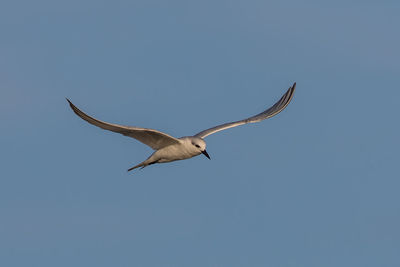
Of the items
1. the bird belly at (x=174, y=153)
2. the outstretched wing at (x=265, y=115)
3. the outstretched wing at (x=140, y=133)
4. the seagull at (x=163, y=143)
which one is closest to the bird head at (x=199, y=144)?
the seagull at (x=163, y=143)

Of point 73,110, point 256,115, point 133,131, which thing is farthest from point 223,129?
point 73,110

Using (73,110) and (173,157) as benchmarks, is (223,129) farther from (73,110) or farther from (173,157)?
(73,110)

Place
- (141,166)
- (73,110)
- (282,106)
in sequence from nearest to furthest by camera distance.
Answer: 1. (73,110)
2. (141,166)
3. (282,106)

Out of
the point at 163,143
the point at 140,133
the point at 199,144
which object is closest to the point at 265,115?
the point at 199,144

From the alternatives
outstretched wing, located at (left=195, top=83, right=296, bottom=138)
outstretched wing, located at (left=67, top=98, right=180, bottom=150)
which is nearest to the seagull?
outstretched wing, located at (left=67, top=98, right=180, bottom=150)

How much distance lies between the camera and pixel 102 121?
29.0 m

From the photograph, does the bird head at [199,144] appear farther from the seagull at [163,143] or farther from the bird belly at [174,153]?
the bird belly at [174,153]

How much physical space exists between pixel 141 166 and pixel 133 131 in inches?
122

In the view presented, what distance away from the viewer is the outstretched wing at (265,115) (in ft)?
116

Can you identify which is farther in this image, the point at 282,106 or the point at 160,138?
the point at 282,106

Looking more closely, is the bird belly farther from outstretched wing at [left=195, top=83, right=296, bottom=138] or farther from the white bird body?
outstretched wing at [left=195, top=83, right=296, bottom=138]

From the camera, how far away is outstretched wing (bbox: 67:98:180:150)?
28972mm

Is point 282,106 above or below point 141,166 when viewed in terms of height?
above

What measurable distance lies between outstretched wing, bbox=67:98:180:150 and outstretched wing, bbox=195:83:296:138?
3076 millimetres
